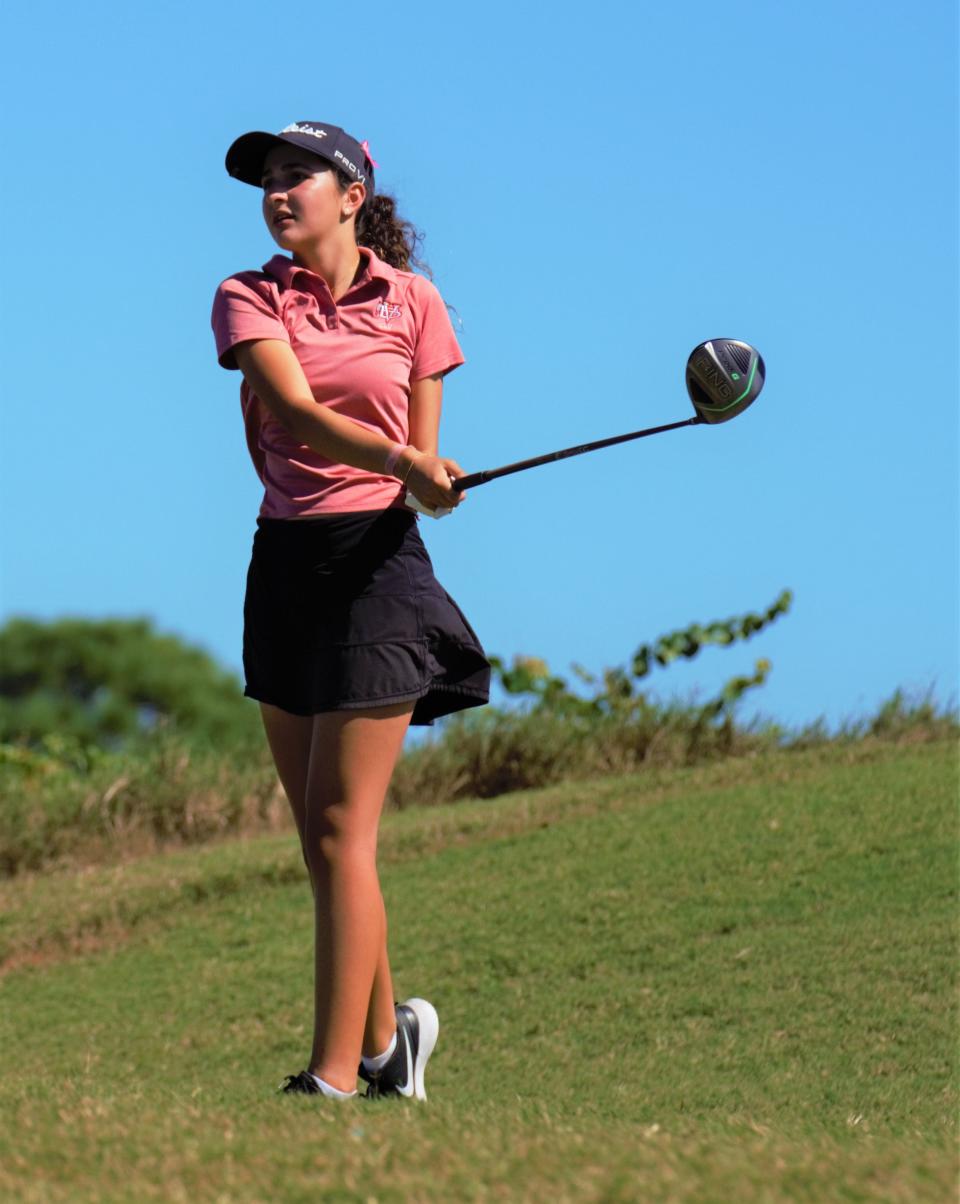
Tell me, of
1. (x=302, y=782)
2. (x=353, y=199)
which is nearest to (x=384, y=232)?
(x=353, y=199)

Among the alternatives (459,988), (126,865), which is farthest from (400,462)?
(126,865)

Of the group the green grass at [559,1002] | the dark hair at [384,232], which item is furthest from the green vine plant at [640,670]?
the dark hair at [384,232]

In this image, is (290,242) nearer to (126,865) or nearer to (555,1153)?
(555,1153)

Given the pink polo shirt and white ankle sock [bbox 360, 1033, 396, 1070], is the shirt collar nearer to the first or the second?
the pink polo shirt

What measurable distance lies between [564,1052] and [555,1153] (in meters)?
2.69

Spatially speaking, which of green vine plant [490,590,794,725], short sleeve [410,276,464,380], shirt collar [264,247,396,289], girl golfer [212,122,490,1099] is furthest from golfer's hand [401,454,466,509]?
green vine plant [490,590,794,725]

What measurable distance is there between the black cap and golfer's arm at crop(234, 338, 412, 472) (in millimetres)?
487

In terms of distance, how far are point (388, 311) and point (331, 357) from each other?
0.20 metres

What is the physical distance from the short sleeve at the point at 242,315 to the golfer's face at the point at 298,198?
130mm

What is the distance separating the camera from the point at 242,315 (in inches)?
138

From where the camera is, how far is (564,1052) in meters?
5.24

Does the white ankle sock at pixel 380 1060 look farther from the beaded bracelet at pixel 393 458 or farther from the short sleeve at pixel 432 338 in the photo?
the short sleeve at pixel 432 338

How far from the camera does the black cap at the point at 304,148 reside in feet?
12.0

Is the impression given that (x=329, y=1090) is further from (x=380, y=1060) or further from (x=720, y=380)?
(x=720, y=380)
